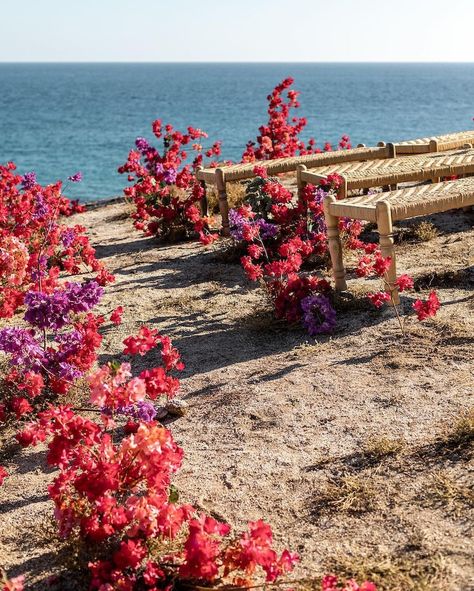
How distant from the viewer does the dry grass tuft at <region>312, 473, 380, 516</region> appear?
3.12 metres

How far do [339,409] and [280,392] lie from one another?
41cm

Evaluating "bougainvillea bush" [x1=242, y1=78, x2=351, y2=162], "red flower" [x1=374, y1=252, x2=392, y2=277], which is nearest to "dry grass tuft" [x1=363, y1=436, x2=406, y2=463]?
"red flower" [x1=374, y1=252, x2=392, y2=277]

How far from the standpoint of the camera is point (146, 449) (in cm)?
265

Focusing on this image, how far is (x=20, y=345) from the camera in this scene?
12.9 feet

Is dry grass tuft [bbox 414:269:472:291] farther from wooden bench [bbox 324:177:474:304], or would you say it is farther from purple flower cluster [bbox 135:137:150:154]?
purple flower cluster [bbox 135:137:150:154]

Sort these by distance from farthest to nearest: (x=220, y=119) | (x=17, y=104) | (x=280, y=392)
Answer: (x=17, y=104) → (x=220, y=119) → (x=280, y=392)

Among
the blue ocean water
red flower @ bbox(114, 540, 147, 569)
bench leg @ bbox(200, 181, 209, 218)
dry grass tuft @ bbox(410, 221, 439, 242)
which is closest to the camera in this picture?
red flower @ bbox(114, 540, 147, 569)

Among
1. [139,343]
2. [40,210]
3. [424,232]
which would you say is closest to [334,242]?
[424,232]

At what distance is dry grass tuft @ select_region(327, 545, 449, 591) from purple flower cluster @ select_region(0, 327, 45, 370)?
6.48 ft

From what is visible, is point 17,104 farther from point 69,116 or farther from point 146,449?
point 146,449

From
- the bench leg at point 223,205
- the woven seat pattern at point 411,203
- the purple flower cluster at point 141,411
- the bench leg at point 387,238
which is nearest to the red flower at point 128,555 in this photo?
the purple flower cluster at point 141,411

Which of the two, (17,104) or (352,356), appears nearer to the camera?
(352,356)

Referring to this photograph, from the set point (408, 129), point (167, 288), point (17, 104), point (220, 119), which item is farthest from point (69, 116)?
point (167, 288)

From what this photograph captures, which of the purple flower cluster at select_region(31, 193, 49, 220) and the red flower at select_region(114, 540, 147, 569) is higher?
the purple flower cluster at select_region(31, 193, 49, 220)
